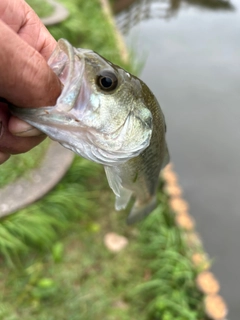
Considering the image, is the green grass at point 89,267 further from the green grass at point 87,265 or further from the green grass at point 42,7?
the green grass at point 42,7

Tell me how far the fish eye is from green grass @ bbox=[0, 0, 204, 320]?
1.68 m

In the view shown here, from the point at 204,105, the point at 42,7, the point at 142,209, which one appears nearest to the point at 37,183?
the point at 142,209

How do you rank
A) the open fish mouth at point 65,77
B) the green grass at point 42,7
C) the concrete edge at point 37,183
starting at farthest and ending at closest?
the green grass at point 42,7, the concrete edge at point 37,183, the open fish mouth at point 65,77

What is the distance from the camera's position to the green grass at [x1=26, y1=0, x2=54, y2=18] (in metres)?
5.28

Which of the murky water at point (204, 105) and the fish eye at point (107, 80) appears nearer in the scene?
the fish eye at point (107, 80)

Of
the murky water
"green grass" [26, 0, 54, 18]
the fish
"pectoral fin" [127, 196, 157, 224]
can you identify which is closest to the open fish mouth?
the fish

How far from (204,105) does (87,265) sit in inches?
133

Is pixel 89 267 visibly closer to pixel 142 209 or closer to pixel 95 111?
pixel 142 209

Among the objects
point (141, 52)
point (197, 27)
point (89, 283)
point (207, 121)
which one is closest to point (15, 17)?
point (89, 283)

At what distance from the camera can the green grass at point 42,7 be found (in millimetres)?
5276

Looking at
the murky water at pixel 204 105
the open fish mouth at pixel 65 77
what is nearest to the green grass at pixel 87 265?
the murky water at pixel 204 105

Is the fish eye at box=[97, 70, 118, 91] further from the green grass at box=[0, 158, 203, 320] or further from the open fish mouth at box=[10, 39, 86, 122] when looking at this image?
the green grass at box=[0, 158, 203, 320]

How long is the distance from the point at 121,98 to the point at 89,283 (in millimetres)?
1757

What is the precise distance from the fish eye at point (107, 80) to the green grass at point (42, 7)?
4.42 meters
